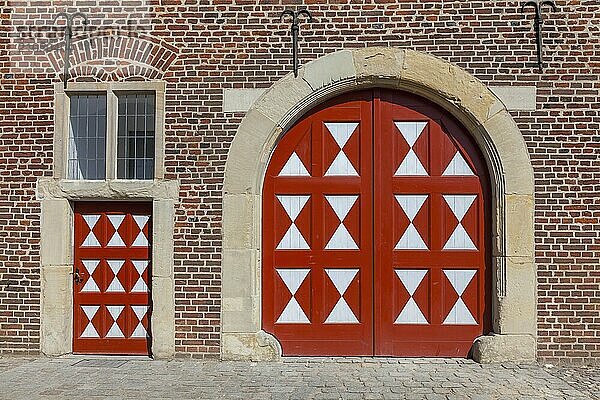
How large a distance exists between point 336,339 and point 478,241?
2143mm

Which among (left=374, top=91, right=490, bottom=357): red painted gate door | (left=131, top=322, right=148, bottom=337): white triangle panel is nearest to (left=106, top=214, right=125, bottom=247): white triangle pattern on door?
(left=131, top=322, right=148, bottom=337): white triangle panel

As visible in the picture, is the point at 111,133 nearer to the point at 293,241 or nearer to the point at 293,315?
the point at 293,241

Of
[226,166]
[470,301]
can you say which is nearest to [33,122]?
[226,166]

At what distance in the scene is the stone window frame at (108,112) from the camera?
8.24 m

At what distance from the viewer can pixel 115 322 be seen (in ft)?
27.5

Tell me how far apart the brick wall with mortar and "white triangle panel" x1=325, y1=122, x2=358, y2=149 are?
0.93 meters

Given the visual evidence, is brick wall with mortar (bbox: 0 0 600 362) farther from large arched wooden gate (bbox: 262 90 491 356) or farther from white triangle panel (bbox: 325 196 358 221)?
white triangle panel (bbox: 325 196 358 221)

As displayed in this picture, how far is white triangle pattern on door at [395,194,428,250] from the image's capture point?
8.23m

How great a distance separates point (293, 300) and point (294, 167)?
1674 mm

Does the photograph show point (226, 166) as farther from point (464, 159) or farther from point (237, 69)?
point (464, 159)

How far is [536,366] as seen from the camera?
7711 mm

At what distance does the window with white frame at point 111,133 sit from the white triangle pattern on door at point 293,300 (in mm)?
2107

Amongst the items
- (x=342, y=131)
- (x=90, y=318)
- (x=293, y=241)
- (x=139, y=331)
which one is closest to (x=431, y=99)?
(x=342, y=131)

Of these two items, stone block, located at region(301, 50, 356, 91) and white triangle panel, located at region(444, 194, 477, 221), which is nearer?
stone block, located at region(301, 50, 356, 91)
